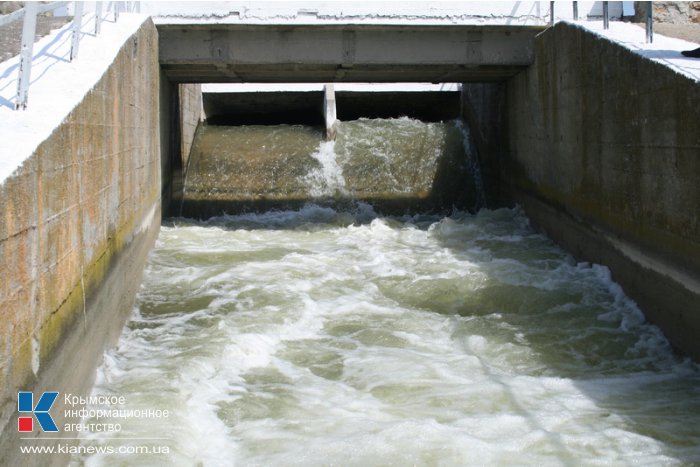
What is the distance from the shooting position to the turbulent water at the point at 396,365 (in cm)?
470

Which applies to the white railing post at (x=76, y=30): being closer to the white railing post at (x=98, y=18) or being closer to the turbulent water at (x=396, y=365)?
the white railing post at (x=98, y=18)

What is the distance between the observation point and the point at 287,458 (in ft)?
14.8

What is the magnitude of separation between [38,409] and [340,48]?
28.2ft

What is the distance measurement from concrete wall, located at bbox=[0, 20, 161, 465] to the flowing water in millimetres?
503

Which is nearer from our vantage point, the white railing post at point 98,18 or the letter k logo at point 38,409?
the letter k logo at point 38,409

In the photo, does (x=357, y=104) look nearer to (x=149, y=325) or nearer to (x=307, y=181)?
(x=307, y=181)

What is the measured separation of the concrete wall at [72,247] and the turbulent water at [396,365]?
50 cm

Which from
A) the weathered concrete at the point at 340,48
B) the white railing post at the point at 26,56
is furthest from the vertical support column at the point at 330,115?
the white railing post at the point at 26,56

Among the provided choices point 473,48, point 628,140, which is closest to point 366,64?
point 473,48

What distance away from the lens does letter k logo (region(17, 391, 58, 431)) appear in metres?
3.60

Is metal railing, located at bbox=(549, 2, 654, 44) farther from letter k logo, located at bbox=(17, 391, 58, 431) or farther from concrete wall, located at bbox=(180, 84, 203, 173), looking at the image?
letter k logo, located at bbox=(17, 391, 58, 431)

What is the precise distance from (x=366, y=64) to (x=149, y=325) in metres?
6.03

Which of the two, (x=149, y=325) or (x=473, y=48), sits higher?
(x=473, y=48)

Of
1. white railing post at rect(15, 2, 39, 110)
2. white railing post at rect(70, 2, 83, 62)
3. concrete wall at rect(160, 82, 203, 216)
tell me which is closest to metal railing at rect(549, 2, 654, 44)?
white railing post at rect(70, 2, 83, 62)
